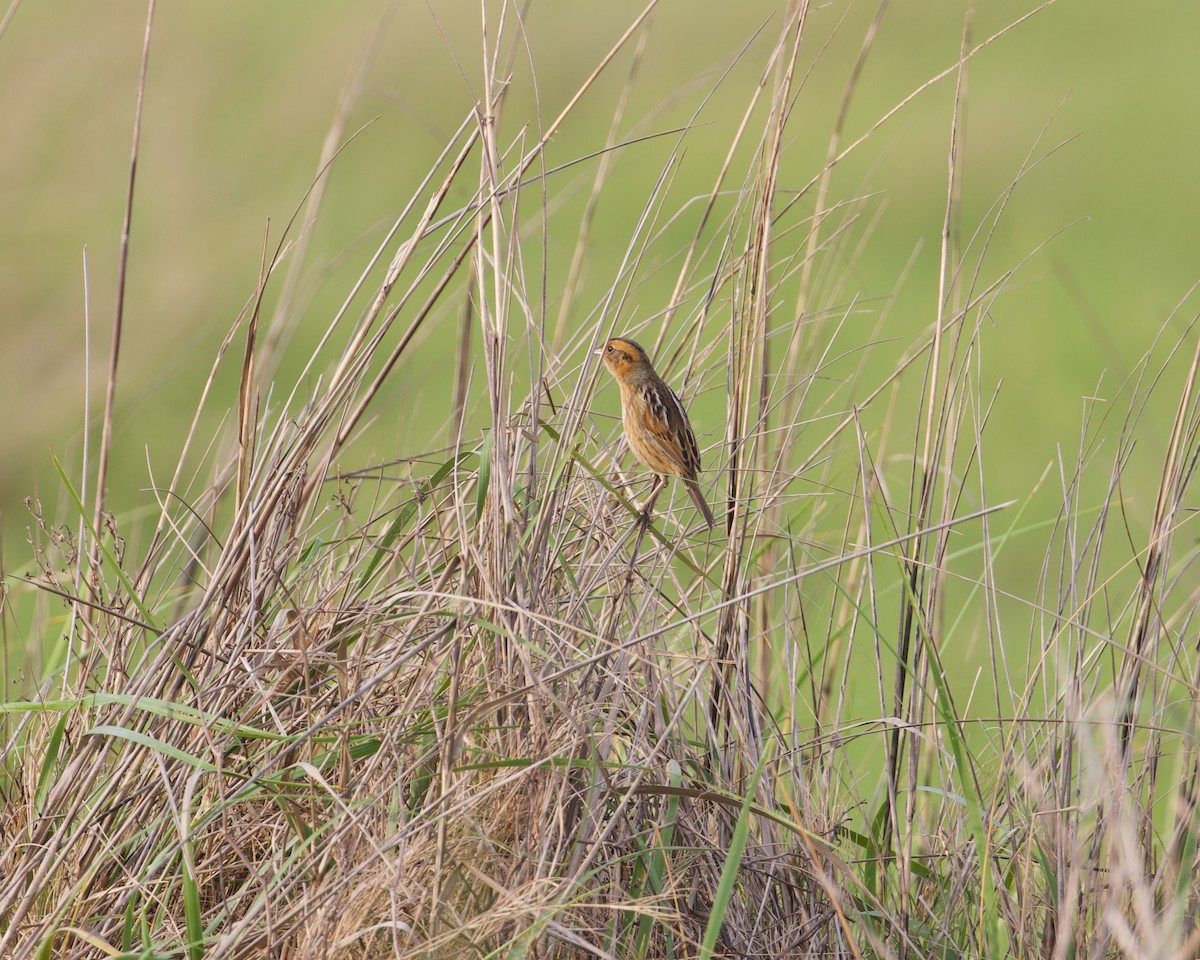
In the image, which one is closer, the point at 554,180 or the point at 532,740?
the point at 532,740

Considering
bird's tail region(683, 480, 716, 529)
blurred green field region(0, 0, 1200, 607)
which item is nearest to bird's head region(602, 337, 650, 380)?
bird's tail region(683, 480, 716, 529)

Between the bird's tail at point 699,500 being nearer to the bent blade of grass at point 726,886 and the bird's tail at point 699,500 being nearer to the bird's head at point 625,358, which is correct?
the bird's head at point 625,358

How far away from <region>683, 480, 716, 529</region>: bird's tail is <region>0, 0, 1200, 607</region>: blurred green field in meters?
4.43

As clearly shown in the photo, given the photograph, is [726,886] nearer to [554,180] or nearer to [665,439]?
[665,439]

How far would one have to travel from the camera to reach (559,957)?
4.45 ft

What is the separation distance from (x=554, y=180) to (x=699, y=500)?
8.23m

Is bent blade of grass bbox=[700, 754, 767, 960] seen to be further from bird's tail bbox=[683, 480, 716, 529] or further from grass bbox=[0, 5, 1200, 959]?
Result: bird's tail bbox=[683, 480, 716, 529]

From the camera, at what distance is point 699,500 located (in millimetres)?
1898

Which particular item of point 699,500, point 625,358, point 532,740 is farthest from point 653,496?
point 625,358

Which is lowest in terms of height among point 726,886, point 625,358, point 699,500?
point 726,886

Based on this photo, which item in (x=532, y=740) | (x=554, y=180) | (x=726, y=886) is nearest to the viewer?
(x=726, y=886)

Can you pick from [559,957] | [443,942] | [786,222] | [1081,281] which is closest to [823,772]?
[559,957]

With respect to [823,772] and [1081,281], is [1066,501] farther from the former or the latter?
[1081,281]

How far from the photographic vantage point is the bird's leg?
166cm
